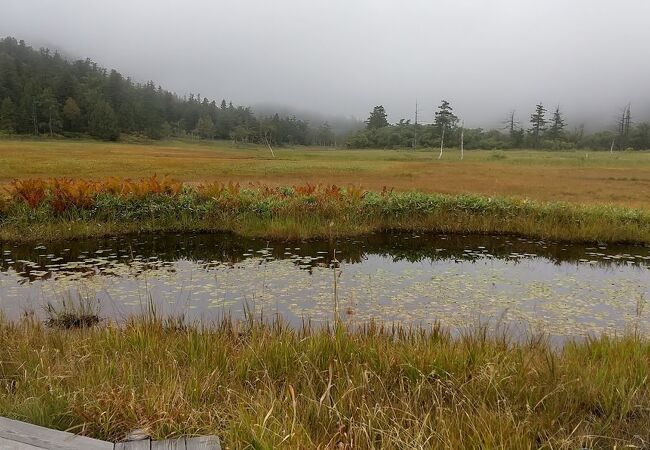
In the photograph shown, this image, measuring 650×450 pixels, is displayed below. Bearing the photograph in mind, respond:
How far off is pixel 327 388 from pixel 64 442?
5.87 ft

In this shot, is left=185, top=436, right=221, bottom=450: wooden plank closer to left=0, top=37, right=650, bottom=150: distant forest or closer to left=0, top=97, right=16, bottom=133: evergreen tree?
left=0, top=37, right=650, bottom=150: distant forest

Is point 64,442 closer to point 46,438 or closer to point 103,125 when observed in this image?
point 46,438

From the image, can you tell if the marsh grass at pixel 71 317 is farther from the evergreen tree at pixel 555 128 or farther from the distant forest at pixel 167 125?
the evergreen tree at pixel 555 128

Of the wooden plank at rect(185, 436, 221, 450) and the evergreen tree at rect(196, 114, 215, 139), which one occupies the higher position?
the evergreen tree at rect(196, 114, 215, 139)

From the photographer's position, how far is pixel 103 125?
315ft

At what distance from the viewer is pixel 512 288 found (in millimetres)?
9570

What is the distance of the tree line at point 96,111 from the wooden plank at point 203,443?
10240 centimetres

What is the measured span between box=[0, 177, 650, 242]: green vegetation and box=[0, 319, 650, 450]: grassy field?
913 centimetres

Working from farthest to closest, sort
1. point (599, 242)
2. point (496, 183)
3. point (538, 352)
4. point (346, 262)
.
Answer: point (496, 183) < point (599, 242) < point (346, 262) < point (538, 352)

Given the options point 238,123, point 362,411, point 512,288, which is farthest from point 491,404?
point 238,123

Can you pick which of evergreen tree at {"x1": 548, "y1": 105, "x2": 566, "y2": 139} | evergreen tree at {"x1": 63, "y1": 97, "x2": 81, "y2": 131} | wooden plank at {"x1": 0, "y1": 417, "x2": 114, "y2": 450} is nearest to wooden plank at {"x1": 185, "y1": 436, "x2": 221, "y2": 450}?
wooden plank at {"x1": 0, "y1": 417, "x2": 114, "y2": 450}

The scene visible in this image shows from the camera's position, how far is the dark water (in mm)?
7898

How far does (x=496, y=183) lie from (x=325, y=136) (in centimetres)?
12125

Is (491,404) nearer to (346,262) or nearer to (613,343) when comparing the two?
(613,343)
